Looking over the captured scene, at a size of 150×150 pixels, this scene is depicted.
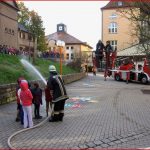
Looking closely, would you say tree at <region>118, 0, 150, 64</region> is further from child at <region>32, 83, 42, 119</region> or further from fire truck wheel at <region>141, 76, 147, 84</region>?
child at <region>32, 83, 42, 119</region>

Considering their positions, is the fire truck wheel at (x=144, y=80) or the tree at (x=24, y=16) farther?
the tree at (x=24, y=16)

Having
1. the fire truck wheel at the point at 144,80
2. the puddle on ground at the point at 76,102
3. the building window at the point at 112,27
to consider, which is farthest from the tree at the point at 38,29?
the puddle on ground at the point at 76,102

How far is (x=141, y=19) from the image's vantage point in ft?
100

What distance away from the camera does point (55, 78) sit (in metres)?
15.0

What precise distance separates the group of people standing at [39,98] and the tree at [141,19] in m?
16.1

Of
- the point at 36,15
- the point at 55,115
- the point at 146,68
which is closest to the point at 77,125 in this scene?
the point at 55,115

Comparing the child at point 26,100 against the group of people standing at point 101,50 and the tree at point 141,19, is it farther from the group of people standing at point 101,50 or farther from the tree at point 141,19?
the tree at point 141,19

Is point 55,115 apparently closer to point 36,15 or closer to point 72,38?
point 36,15

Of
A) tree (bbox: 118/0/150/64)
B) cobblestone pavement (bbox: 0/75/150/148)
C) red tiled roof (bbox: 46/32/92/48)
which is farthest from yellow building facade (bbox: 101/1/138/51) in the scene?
cobblestone pavement (bbox: 0/75/150/148)

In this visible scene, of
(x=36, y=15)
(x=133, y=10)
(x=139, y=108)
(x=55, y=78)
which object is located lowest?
(x=139, y=108)

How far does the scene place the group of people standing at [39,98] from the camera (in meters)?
13.8

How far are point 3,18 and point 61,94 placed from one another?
5138cm

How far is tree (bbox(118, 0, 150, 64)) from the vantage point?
97.3 ft

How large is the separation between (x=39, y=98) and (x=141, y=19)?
17.1 metres
